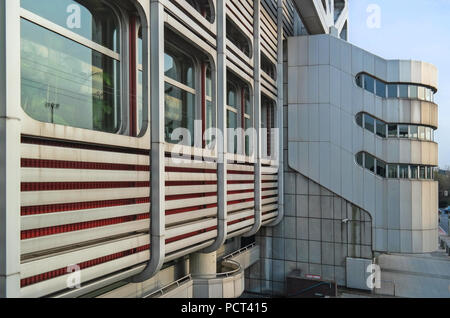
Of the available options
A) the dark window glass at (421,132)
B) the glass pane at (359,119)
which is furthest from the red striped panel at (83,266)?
the dark window glass at (421,132)

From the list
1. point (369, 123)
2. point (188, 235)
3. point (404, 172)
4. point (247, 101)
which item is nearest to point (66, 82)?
point (188, 235)

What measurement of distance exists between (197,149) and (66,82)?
3919 mm

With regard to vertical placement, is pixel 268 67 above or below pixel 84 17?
above

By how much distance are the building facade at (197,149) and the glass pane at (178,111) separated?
0.06 meters

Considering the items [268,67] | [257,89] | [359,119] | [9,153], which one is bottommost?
[9,153]

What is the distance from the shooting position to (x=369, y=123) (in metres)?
15.9

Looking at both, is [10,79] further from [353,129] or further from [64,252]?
[353,129]

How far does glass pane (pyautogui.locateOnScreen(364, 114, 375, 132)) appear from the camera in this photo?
1586 centimetres

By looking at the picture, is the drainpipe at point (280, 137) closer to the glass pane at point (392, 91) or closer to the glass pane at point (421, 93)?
the glass pane at point (392, 91)

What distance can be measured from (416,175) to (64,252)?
1524 centimetres

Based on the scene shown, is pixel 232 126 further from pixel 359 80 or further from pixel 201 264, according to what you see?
pixel 359 80

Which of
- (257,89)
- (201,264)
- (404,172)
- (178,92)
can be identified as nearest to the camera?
(178,92)

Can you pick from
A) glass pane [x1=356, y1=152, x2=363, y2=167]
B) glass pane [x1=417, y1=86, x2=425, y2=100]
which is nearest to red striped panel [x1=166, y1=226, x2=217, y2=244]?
glass pane [x1=356, y1=152, x2=363, y2=167]
